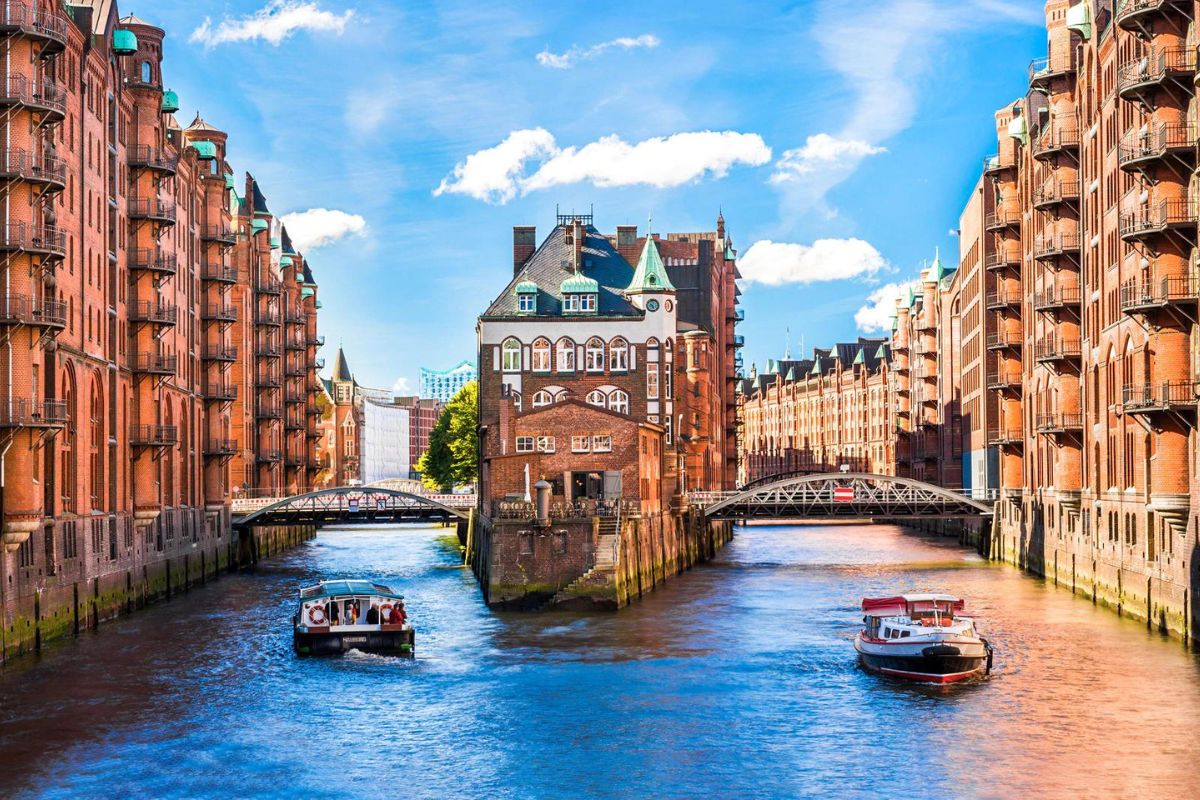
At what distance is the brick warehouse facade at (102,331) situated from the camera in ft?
180

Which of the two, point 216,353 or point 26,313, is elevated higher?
point 216,353

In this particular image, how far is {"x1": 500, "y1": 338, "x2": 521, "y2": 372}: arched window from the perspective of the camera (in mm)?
102000

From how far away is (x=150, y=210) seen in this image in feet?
259

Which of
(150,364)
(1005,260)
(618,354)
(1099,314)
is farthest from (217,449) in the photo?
(1099,314)

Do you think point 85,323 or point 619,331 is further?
point 619,331

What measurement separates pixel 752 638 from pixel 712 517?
48302 mm

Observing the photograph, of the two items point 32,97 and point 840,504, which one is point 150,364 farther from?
point 840,504

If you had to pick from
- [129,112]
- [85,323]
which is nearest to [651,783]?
[85,323]

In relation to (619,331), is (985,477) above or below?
below

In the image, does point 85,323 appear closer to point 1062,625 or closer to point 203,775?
point 203,775

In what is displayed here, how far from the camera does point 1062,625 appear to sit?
67125 mm

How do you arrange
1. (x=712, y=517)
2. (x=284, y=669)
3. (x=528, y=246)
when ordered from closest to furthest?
(x=284, y=669), (x=712, y=517), (x=528, y=246)

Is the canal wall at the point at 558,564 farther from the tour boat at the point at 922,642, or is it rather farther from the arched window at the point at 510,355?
the arched window at the point at 510,355

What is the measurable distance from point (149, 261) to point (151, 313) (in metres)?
2.63
